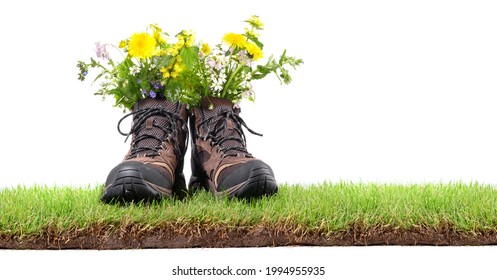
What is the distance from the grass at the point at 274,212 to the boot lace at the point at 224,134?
0.25 metres

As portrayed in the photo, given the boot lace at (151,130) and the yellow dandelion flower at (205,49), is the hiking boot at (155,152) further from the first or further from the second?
the yellow dandelion flower at (205,49)

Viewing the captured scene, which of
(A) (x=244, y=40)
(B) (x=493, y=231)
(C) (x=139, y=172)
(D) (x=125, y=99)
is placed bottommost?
(B) (x=493, y=231)

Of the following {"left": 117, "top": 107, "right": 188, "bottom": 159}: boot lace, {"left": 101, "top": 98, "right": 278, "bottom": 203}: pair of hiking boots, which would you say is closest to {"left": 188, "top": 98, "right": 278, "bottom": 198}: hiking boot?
{"left": 101, "top": 98, "right": 278, "bottom": 203}: pair of hiking boots

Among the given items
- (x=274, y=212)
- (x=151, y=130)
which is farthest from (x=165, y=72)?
(x=274, y=212)

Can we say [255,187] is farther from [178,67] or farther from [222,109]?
[178,67]

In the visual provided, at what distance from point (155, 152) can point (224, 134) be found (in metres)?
0.34

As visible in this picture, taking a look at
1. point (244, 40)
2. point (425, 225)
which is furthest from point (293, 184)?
point (425, 225)

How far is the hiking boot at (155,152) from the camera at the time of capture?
3.19 metres

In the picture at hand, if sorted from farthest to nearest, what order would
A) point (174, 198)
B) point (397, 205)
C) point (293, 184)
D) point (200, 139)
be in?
point (293, 184) < point (200, 139) < point (174, 198) < point (397, 205)

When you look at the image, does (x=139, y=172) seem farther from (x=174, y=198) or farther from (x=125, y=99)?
(x=125, y=99)

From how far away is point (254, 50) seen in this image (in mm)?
3625

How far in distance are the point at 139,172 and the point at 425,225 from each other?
119 centimetres

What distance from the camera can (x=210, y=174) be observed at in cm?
353

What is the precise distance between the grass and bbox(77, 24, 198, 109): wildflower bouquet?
1.68 feet
